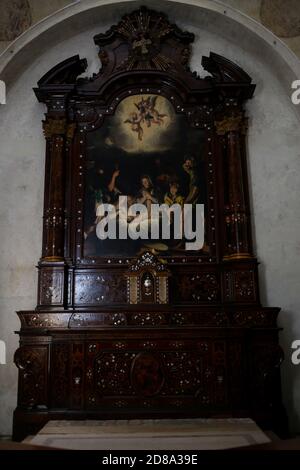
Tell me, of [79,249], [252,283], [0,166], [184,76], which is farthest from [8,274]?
[184,76]

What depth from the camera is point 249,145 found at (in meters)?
6.77

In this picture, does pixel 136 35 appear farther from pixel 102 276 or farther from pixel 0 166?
pixel 102 276

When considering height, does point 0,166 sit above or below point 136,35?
below

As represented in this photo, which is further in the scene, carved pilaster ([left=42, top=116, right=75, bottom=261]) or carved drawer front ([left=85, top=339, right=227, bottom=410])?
carved pilaster ([left=42, top=116, right=75, bottom=261])

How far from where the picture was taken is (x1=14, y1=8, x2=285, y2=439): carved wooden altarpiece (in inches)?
214

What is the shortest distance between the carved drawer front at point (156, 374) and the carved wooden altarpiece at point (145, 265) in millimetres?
12

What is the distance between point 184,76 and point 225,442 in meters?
5.03

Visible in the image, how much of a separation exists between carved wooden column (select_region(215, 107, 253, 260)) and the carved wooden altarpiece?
2 cm

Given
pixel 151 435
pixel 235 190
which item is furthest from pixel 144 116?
pixel 151 435

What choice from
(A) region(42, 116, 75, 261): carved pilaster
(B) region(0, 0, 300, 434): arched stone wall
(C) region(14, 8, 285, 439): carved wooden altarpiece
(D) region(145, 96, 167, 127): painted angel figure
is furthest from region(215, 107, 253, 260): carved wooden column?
(A) region(42, 116, 75, 261): carved pilaster

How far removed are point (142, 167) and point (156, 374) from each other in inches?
113

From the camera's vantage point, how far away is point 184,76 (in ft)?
22.3
